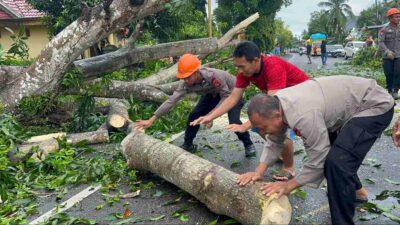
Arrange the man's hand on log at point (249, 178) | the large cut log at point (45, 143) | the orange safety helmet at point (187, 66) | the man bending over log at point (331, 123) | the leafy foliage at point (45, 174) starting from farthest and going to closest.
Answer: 1. the large cut log at point (45, 143)
2. the orange safety helmet at point (187, 66)
3. the leafy foliage at point (45, 174)
4. the man's hand on log at point (249, 178)
5. the man bending over log at point (331, 123)

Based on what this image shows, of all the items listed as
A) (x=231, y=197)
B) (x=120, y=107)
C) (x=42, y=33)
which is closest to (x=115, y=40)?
(x=42, y=33)

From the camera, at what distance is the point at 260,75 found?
431 cm

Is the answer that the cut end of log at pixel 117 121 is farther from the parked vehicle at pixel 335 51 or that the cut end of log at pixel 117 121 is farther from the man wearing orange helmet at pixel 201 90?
the parked vehicle at pixel 335 51

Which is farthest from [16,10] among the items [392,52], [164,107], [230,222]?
[230,222]

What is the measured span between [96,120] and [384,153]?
187 inches

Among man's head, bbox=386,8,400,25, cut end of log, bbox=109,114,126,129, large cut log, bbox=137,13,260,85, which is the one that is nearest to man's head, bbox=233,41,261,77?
cut end of log, bbox=109,114,126,129

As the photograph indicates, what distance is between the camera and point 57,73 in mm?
7246

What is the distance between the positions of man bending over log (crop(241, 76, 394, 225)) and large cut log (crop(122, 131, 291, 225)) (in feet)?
0.49

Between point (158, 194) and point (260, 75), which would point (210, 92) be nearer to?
point (260, 75)

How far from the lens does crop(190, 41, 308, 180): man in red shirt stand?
160 inches

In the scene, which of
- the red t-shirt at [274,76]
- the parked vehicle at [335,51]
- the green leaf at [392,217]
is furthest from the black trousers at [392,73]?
the parked vehicle at [335,51]

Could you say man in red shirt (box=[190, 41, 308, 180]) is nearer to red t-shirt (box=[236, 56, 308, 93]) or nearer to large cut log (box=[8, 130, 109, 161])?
red t-shirt (box=[236, 56, 308, 93])

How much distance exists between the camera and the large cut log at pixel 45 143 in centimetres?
559

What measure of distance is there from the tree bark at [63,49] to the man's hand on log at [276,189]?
4.91 meters
